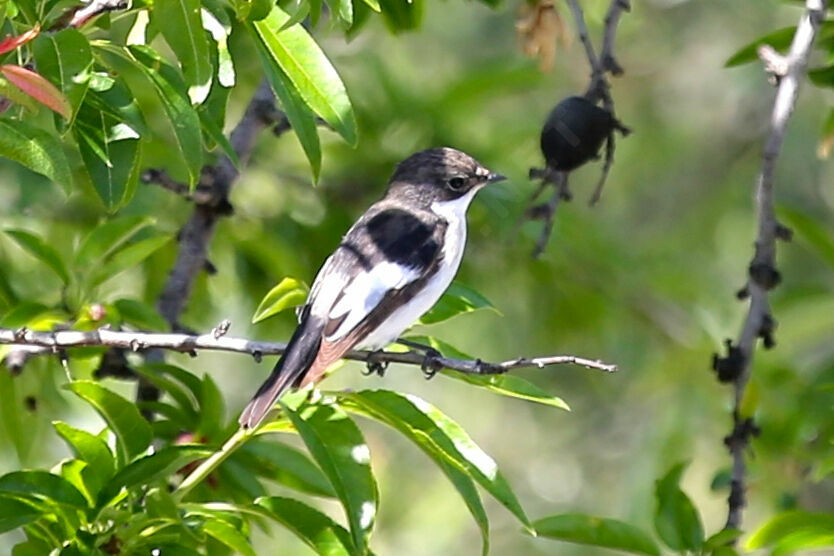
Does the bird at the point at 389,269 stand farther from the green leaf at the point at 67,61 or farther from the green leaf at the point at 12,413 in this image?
the green leaf at the point at 67,61

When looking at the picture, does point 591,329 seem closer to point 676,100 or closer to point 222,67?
point 222,67

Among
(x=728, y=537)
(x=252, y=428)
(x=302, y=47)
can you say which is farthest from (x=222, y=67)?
(x=728, y=537)

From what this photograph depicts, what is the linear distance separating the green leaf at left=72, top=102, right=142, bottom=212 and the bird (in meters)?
0.74

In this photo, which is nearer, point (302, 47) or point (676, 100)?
point (302, 47)

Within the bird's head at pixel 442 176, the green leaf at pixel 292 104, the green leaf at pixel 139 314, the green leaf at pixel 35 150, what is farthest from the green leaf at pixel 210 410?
the bird's head at pixel 442 176

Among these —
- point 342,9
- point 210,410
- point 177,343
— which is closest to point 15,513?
point 177,343

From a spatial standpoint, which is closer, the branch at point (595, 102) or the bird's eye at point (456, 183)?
the branch at point (595, 102)

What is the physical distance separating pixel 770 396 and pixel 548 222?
1.93 meters

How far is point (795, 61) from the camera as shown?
4.05 metres

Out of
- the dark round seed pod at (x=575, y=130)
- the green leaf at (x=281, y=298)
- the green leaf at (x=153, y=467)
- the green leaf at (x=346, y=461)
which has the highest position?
the dark round seed pod at (x=575, y=130)

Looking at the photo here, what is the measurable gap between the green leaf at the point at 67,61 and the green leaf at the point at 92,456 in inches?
33.6

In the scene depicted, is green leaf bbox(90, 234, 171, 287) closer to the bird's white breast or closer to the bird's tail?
the bird's tail

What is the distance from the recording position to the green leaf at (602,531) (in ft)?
11.7

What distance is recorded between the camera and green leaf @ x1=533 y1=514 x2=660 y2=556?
3.57 metres
